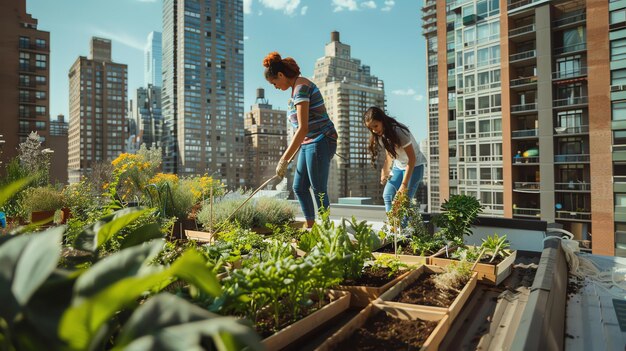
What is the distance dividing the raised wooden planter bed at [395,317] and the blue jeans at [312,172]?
1.56 metres

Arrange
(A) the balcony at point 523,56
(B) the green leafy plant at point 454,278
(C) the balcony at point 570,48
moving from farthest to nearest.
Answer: (A) the balcony at point 523,56 → (C) the balcony at point 570,48 → (B) the green leafy plant at point 454,278

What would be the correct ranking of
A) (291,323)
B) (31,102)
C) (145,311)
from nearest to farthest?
(145,311)
(291,323)
(31,102)

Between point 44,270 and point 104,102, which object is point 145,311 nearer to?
point 44,270

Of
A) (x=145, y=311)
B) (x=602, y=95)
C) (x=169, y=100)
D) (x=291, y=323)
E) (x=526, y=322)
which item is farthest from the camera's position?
(x=169, y=100)

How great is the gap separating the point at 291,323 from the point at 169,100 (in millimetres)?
74818

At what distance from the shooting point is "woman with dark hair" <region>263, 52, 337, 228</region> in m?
2.61

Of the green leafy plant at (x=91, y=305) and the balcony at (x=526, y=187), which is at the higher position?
the green leafy plant at (x=91, y=305)

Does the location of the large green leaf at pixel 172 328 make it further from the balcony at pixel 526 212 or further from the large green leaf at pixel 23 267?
the balcony at pixel 526 212

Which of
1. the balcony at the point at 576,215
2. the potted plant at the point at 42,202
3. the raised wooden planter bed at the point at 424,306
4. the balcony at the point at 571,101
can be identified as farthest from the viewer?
the balcony at the point at 571,101

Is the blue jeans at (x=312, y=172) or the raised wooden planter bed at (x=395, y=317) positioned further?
the blue jeans at (x=312, y=172)

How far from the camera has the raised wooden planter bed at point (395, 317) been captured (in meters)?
0.84

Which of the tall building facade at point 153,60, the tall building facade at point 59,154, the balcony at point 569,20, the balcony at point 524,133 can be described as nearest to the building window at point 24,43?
the tall building facade at point 59,154

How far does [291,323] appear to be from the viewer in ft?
3.09

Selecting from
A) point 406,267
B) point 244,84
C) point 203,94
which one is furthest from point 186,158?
point 406,267
